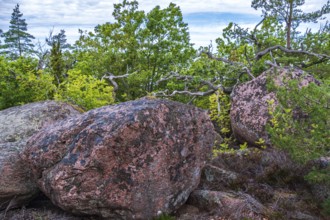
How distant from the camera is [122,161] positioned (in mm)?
4668

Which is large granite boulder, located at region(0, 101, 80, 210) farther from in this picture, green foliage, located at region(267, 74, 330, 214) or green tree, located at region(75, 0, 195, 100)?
green tree, located at region(75, 0, 195, 100)

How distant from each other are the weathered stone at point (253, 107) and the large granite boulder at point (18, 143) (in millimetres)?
3543

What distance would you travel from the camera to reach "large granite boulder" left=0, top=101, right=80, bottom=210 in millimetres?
5453

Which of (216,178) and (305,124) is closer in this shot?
(305,124)

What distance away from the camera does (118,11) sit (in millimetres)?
18719

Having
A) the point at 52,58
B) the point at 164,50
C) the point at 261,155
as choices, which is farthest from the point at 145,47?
the point at 261,155

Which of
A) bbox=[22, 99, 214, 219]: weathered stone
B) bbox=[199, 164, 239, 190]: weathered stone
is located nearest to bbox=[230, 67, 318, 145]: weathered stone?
bbox=[199, 164, 239, 190]: weathered stone

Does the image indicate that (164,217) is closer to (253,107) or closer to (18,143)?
(18,143)

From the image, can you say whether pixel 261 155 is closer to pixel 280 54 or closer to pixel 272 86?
pixel 272 86

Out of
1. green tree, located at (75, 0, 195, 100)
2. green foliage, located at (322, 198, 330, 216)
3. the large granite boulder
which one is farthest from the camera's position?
green tree, located at (75, 0, 195, 100)

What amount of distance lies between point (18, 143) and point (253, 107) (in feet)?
15.1

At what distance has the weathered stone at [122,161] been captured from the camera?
15.2ft

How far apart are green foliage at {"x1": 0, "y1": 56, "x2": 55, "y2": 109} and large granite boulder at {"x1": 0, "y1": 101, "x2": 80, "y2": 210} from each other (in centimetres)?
295

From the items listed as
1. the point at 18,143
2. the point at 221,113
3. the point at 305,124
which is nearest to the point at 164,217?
the point at 305,124
